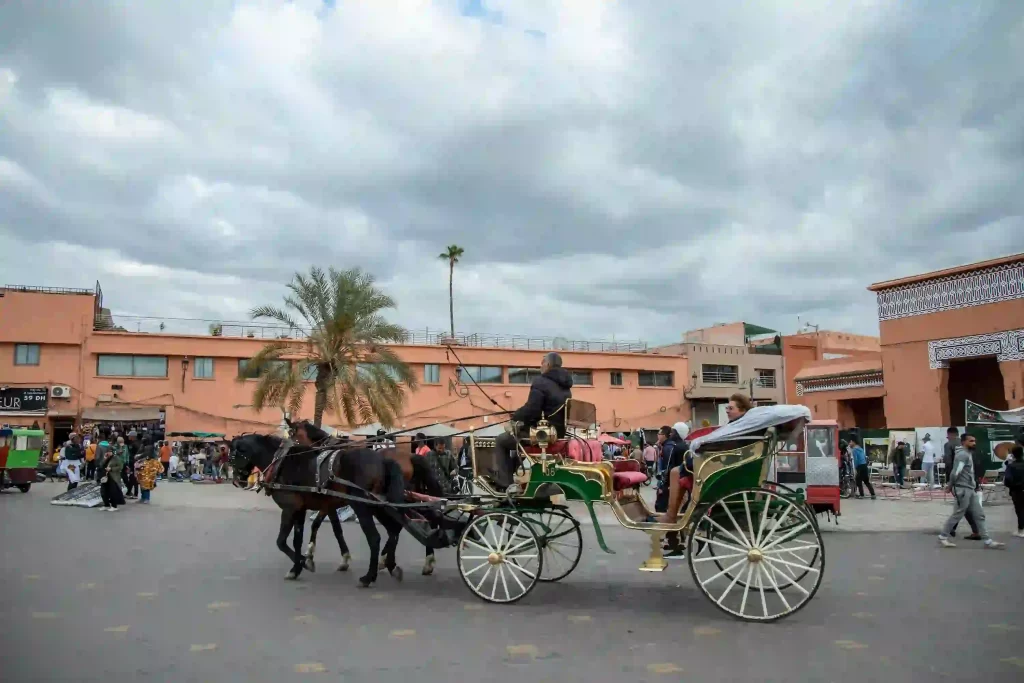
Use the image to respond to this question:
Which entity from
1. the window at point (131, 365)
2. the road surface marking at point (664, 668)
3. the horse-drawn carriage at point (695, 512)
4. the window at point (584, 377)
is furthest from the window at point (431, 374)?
the road surface marking at point (664, 668)

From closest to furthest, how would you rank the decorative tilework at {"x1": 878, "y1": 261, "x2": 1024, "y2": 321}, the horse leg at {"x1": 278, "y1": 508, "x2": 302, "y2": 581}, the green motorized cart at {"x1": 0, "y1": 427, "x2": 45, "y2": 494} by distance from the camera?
the horse leg at {"x1": 278, "y1": 508, "x2": 302, "y2": 581}
the green motorized cart at {"x1": 0, "y1": 427, "x2": 45, "y2": 494}
the decorative tilework at {"x1": 878, "y1": 261, "x2": 1024, "y2": 321}

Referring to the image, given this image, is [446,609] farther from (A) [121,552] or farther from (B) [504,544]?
(A) [121,552]

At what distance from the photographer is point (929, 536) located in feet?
43.0

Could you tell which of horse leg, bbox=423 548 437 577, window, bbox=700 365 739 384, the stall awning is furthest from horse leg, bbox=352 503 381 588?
window, bbox=700 365 739 384

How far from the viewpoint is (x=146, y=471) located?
19797mm

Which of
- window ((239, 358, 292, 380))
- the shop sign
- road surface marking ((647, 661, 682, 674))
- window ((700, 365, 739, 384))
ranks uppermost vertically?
window ((700, 365, 739, 384))

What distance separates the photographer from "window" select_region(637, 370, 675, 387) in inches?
1823

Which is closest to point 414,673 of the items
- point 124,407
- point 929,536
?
point 929,536

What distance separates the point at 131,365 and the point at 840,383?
30.6 m

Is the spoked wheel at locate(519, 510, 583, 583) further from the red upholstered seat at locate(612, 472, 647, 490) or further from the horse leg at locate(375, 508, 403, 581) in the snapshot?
the horse leg at locate(375, 508, 403, 581)

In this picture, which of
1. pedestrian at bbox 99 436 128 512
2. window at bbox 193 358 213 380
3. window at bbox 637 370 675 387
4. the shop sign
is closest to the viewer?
pedestrian at bbox 99 436 128 512

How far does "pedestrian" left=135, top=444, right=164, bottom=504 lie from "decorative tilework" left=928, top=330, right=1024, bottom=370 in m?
23.8

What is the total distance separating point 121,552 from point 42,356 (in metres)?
29.3

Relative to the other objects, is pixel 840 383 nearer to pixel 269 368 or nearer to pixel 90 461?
pixel 269 368
